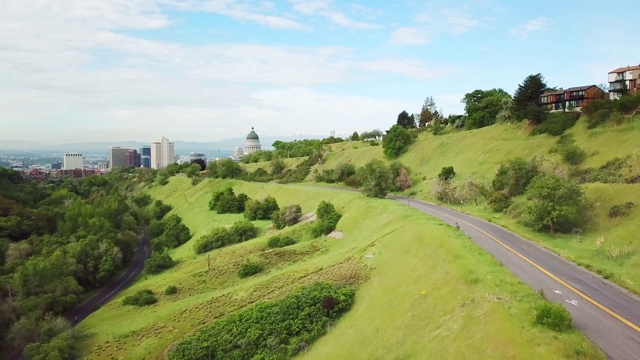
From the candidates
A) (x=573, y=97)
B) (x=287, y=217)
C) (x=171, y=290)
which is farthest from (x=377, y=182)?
(x=573, y=97)

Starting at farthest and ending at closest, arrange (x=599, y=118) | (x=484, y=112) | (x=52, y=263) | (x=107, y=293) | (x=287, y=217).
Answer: (x=484, y=112) < (x=287, y=217) < (x=599, y=118) < (x=107, y=293) < (x=52, y=263)

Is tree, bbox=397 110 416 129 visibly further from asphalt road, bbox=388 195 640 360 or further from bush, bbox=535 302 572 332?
bush, bbox=535 302 572 332

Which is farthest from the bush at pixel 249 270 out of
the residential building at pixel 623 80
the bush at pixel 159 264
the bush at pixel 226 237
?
the residential building at pixel 623 80

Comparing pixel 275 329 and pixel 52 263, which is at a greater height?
pixel 275 329

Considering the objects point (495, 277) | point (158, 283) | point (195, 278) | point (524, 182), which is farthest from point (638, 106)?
point (158, 283)

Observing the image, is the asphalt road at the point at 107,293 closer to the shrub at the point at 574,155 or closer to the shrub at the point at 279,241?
the shrub at the point at 279,241

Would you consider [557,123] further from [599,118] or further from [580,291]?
[580,291]
